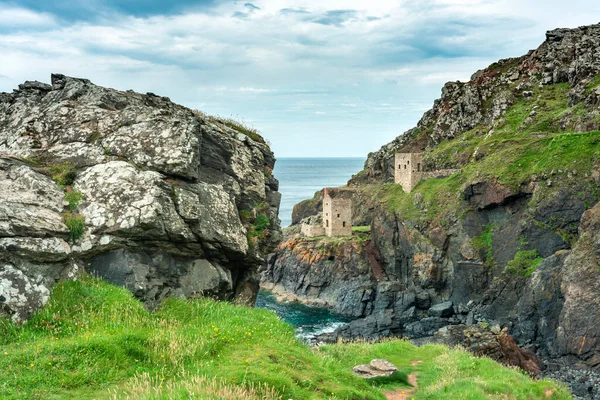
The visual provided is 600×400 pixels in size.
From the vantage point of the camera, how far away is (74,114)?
16.4 metres

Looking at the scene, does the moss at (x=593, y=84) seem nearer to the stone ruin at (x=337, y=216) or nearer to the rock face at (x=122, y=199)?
the stone ruin at (x=337, y=216)

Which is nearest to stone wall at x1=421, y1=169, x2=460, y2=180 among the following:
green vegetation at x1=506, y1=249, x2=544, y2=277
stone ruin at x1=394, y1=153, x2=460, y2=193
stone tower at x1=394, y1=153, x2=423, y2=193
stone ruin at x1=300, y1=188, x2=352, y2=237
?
stone ruin at x1=394, y1=153, x2=460, y2=193

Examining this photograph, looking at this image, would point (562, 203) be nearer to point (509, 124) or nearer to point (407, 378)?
point (509, 124)

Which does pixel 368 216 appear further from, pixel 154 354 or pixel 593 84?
pixel 154 354

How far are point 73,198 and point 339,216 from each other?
81.2 meters

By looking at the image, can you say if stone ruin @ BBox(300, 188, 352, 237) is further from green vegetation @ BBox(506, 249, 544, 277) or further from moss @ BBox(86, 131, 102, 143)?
moss @ BBox(86, 131, 102, 143)

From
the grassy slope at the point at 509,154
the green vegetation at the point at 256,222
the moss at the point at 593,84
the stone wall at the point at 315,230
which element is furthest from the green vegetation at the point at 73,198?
the moss at the point at 593,84

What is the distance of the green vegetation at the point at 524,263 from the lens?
62.7m

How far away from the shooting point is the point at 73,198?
13633mm

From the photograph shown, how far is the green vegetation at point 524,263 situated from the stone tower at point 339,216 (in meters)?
34.1

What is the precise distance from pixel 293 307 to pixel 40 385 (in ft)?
241

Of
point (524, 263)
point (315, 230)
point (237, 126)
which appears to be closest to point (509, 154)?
point (524, 263)

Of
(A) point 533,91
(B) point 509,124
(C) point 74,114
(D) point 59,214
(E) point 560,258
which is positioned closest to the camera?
(D) point 59,214

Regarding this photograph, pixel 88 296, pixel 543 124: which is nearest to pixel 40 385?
pixel 88 296
